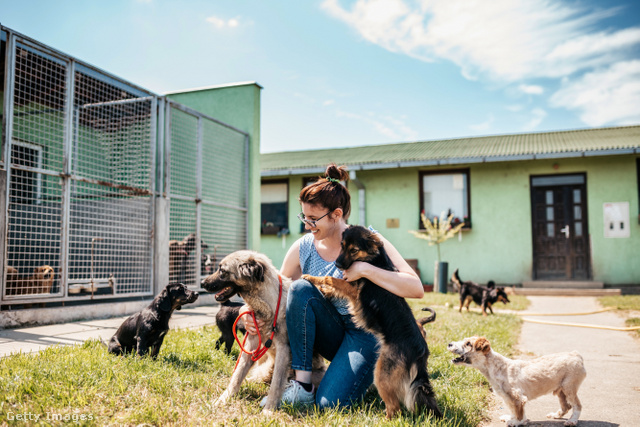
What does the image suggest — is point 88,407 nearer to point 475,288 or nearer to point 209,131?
point 475,288

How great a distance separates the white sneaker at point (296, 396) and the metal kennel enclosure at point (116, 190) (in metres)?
3.64

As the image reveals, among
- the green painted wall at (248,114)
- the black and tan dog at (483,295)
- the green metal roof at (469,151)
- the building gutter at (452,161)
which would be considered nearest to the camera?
the black and tan dog at (483,295)

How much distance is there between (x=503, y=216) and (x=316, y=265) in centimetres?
1035

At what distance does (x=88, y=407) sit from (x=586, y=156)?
489 inches

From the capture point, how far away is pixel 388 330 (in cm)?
231

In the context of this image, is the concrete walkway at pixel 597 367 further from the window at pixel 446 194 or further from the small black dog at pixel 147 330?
the window at pixel 446 194

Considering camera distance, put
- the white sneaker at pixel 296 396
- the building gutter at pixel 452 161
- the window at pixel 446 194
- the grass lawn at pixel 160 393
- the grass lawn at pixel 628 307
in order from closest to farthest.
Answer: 1. the grass lawn at pixel 160 393
2. the white sneaker at pixel 296 396
3. the grass lawn at pixel 628 307
4. the building gutter at pixel 452 161
5. the window at pixel 446 194

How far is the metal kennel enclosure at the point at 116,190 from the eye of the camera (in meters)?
5.18

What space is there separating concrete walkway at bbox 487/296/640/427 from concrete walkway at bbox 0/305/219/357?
11.9ft

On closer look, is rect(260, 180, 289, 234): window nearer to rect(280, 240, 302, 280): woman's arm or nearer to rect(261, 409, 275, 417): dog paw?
rect(280, 240, 302, 280): woman's arm

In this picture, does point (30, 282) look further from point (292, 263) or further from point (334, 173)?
point (334, 173)

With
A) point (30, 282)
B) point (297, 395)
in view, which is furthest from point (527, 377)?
point (30, 282)

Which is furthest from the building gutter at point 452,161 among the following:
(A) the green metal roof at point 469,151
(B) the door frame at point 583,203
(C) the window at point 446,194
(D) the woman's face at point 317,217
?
(D) the woman's face at point 317,217

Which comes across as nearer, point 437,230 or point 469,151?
point 437,230
